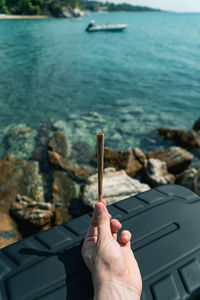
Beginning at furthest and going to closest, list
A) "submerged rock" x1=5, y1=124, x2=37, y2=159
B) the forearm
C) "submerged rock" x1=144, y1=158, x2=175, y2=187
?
"submerged rock" x1=5, y1=124, x2=37, y2=159 < "submerged rock" x1=144, y1=158, x2=175, y2=187 < the forearm

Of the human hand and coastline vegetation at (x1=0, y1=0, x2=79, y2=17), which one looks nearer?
the human hand

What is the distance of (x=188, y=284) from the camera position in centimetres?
203

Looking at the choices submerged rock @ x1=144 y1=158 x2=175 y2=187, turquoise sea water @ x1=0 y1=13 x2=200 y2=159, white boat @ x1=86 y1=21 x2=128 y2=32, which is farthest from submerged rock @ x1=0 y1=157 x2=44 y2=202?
white boat @ x1=86 y1=21 x2=128 y2=32

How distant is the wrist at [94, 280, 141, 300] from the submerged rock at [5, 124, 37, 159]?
628cm

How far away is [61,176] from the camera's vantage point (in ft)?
21.5

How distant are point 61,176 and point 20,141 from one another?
285 centimetres

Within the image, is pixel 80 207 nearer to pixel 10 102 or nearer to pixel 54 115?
pixel 54 115

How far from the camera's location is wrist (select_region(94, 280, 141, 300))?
5.39ft

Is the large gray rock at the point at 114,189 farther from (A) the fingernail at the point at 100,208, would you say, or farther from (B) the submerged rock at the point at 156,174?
(A) the fingernail at the point at 100,208

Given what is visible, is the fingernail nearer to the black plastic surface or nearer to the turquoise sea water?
the black plastic surface

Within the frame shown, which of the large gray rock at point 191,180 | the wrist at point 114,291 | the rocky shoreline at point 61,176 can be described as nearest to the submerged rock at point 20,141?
the rocky shoreline at point 61,176

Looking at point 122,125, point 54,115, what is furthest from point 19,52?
point 122,125

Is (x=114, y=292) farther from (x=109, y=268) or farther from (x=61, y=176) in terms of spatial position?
(x=61, y=176)

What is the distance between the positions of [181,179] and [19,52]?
2351cm
